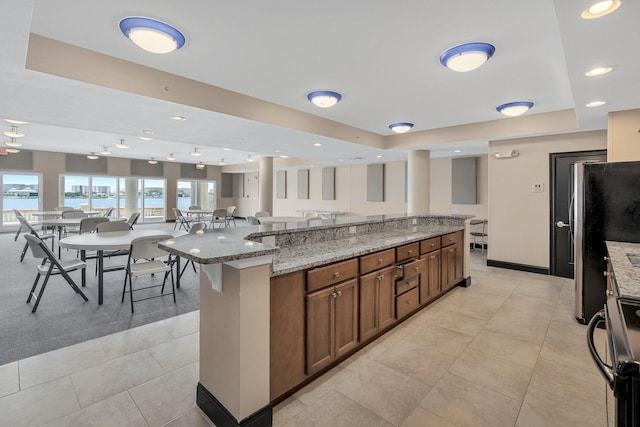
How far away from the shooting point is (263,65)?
3.21 metres

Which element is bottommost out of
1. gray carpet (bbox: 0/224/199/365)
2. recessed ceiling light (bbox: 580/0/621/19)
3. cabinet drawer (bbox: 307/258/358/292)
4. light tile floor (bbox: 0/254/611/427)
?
light tile floor (bbox: 0/254/611/427)

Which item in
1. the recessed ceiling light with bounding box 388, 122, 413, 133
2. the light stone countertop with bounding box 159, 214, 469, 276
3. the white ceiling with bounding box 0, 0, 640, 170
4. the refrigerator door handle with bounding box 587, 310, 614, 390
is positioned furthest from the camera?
the recessed ceiling light with bounding box 388, 122, 413, 133

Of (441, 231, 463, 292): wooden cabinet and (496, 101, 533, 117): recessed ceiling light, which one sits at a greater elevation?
(496, 101, 533, 117): recessed ceiling light

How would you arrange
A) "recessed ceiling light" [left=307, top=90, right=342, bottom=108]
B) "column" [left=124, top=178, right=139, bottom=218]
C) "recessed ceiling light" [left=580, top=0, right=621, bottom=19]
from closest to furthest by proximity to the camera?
1. "recessed ceiling light" [left=580, top=0, right=621, bottom=19]
2. "recessed ceiling light" [left=307, top=90, right=342, bottom=108]
3. "column" [left=124, top=178, right=139, bottom=218]

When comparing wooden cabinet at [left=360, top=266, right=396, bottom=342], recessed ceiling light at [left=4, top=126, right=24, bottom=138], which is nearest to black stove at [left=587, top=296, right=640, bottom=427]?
wooden cabinet at [left=360, top=266, right=396, bottom=342]

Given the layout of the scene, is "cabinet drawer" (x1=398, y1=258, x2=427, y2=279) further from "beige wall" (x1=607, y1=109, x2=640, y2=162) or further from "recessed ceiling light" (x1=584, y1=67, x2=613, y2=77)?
"beige wall" (x1=607, y1=109, x2=640, y2=162)

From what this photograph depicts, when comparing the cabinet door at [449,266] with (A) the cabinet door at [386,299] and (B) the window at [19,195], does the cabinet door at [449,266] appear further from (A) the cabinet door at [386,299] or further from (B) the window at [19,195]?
(B) the window at [19,195]

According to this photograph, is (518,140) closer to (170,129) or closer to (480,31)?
(480,31)

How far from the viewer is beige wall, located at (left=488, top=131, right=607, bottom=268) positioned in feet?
16.9

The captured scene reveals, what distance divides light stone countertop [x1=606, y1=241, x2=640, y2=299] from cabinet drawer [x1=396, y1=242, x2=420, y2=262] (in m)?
1.50

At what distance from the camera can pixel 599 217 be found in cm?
306

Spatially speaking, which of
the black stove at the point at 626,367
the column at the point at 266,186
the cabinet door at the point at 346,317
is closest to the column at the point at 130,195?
the column at the point at 266,186

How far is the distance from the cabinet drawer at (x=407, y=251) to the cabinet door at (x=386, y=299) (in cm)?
18

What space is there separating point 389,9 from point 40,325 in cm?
420
